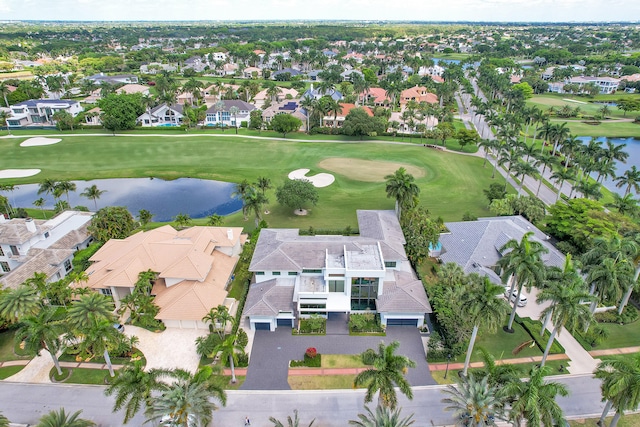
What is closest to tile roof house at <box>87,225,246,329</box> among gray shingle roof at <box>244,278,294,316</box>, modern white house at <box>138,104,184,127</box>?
gray shingle roof at <box>244,278,294,316</box>

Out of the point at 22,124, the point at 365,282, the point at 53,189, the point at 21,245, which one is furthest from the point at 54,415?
the point at 22,124

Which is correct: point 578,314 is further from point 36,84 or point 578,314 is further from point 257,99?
point 36,84

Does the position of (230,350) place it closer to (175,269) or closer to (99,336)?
(99,336)

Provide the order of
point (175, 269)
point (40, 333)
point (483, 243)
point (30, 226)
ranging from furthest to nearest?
point (483, 243) < point (30, 226) < point (175, 269) < point (40, 333)

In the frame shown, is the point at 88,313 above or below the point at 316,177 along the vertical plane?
above

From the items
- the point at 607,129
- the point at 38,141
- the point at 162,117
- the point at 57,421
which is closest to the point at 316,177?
the point at 57,421

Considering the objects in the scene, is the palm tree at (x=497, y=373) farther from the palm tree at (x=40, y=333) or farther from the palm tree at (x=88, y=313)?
the palm tree at (x=40, y=333)

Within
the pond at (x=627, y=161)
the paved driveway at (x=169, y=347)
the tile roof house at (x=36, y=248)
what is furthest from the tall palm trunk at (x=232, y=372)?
the pond at (x=627, y=161)
